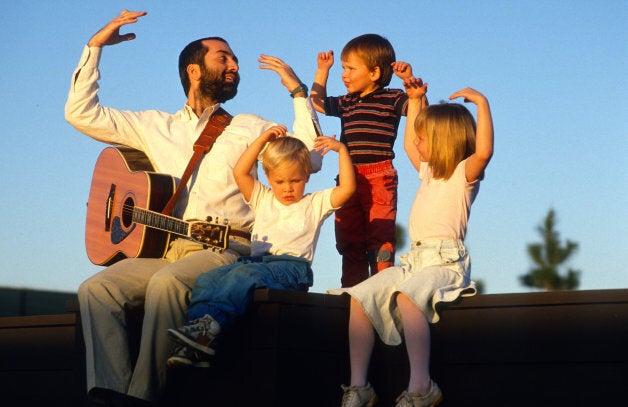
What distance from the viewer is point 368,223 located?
5.73 meters

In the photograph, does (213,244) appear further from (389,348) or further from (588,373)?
(588,373)

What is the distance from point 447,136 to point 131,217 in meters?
1.85

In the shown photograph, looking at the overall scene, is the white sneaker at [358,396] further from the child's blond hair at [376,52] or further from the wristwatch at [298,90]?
the child's blond hair at [376,52]

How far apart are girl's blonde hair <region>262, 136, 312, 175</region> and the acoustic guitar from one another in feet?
1.42

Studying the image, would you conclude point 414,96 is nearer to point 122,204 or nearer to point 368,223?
point 368,223

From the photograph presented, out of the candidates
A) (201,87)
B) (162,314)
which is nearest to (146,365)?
(162,314)

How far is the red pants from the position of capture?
5668mm

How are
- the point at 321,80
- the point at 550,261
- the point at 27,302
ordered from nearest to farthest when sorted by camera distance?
the point at 321,80 < the point at 27,302 < the point at 550,261

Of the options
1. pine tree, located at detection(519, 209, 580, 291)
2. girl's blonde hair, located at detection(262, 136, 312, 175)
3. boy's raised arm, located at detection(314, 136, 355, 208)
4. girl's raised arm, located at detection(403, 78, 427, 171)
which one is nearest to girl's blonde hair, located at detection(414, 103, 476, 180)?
boy's raised arm, located at detection(314, 136, 355, 208)

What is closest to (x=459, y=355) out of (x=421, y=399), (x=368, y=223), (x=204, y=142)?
(x=421, y=399)

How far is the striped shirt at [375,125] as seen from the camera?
580cm

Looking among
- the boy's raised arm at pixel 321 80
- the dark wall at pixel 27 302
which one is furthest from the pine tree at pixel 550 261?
the boy's raised arm at pixel 321 80

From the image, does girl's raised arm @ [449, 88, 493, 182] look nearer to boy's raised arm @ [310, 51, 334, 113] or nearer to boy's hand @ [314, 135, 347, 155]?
boy's hand @ [314, 135, 347, 155]

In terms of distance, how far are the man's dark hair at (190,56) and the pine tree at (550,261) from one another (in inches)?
1093
